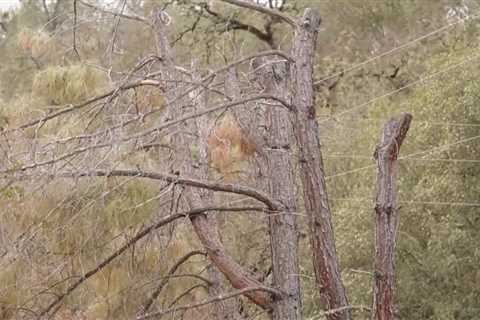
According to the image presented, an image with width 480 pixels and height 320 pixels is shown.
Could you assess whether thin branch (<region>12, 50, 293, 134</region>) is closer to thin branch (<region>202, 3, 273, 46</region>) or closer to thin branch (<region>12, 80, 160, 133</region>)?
thin branch (<region>12, 80, 160, 133</region>)

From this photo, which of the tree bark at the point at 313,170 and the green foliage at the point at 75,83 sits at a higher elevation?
the green foliage at the point at 75,83

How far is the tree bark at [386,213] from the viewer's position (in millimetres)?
5875

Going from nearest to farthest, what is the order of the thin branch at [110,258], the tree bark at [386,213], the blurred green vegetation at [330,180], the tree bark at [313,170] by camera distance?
the tree bark at [386,213] < the blurred green vegetation at [330,180] < the thin branch at [110,258] < the tree bark at [313,170]

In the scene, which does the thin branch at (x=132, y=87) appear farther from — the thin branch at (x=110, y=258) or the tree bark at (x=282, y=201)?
the thin branch at (x=110, y=258)

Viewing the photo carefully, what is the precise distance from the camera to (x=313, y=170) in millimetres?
6383

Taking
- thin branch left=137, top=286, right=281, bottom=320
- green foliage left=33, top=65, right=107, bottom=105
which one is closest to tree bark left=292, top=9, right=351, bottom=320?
thin branch left=137, top=286, right=281, bottom=320

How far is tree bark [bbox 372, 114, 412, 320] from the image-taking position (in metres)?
5.88

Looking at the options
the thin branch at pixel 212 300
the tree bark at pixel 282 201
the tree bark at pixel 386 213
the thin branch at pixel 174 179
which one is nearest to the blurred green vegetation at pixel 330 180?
the thin branch at pixel 174 179

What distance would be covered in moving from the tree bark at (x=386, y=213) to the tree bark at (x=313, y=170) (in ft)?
1.25

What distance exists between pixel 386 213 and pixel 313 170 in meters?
0.63

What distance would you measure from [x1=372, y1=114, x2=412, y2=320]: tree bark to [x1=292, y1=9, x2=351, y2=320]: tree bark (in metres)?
0.38

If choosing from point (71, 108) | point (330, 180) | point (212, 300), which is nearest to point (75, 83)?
point (71, 108)

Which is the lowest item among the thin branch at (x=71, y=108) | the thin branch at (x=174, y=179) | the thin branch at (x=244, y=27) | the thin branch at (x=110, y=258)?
the thin branch at (x=110, y=258)

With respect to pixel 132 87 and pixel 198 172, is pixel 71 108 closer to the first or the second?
pixel 132 87
